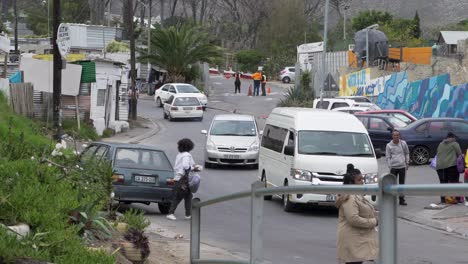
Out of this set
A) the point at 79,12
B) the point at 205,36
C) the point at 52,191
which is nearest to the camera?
the point at 52,191

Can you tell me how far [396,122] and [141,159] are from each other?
1639cm

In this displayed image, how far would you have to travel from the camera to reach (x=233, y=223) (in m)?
8.39

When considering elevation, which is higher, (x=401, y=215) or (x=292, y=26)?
(x=292, y=26)

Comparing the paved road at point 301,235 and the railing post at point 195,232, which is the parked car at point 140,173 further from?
the railing post at point 195,232

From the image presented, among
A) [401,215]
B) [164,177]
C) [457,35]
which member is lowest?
[164,177]

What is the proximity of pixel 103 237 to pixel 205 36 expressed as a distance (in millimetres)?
59040

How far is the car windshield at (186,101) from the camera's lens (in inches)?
1948

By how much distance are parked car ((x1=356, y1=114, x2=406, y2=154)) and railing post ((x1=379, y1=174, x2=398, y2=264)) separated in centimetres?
2787

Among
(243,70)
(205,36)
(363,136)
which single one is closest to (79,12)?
(243,70)

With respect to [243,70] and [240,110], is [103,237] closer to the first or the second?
[240,110]

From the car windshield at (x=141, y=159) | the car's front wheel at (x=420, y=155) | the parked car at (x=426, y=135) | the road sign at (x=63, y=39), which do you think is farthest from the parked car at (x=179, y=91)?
the car windshield at (x=141, y=159)

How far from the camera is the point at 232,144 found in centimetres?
2981

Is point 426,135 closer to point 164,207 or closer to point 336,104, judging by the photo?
point 336,104

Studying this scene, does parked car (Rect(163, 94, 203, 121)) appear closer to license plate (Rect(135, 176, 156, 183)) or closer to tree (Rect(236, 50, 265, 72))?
license plate (Rect(135, 176, 156, 183))
